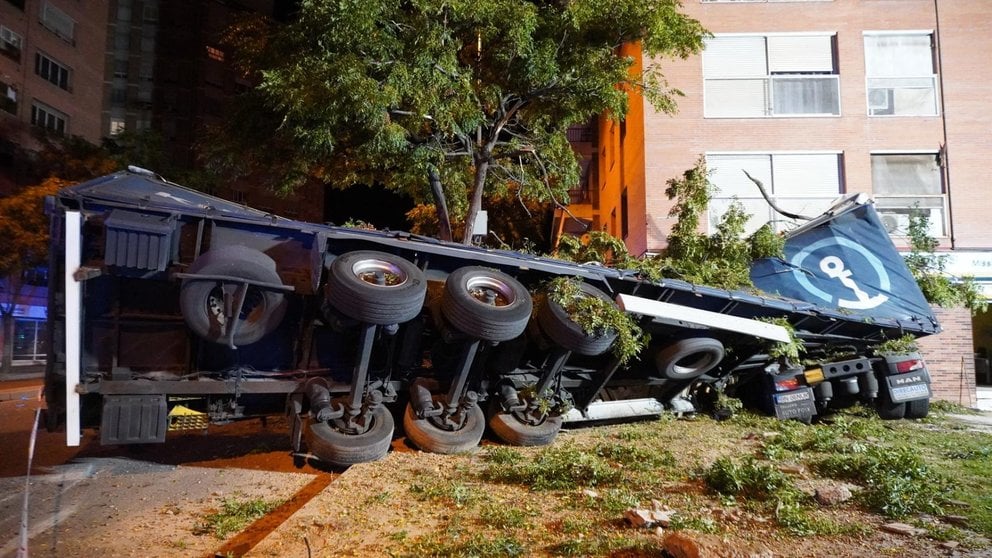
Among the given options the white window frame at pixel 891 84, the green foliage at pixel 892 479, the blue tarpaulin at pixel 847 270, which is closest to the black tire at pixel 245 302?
the green foliage at pixel 892 479

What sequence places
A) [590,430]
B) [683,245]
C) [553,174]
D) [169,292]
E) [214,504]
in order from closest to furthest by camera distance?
[214,504]
[169,292]
[590,430]
[683,245]
[553,174]

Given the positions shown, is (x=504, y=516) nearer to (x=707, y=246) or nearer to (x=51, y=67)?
(x=707, y=246)

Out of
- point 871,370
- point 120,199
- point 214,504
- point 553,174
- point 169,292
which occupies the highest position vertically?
point 553,174

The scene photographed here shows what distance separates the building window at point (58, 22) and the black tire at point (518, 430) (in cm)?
3268

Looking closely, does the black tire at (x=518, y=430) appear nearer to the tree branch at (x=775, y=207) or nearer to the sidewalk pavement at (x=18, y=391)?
the tree branch at (x=775, y=207)

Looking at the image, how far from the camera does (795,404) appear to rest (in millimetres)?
8008

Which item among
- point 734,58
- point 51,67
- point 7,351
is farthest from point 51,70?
point 734,58

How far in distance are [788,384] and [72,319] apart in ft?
26.1

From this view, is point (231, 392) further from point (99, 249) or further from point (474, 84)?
point (474, 84)

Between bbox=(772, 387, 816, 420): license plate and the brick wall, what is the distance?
6495 mm

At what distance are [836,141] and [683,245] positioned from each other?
22.5 feet

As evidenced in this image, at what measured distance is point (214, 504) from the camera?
4.57m

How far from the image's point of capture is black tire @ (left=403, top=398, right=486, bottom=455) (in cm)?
570

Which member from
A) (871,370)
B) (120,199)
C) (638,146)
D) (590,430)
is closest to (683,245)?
(871,370)
